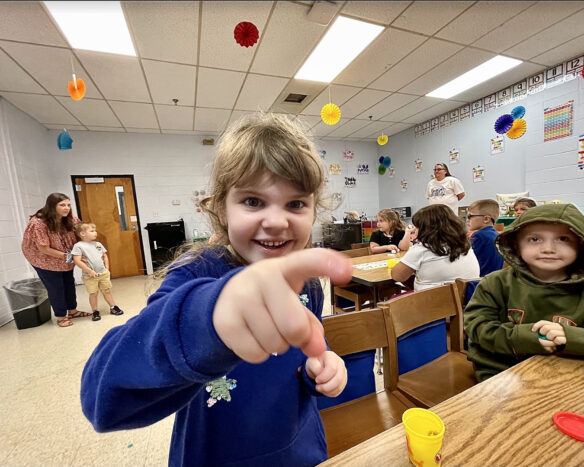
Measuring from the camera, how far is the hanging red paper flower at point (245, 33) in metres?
1.99

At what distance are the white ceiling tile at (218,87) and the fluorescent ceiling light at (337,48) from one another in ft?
2.46

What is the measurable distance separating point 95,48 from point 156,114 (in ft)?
5.67

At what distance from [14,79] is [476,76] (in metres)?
5.35

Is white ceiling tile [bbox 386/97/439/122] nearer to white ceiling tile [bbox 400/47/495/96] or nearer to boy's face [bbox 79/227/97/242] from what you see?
white ceiling tile [bbox 400/47/495/96]

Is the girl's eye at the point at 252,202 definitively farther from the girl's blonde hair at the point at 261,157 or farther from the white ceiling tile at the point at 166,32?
the white ceiling tile at the point at 166,32

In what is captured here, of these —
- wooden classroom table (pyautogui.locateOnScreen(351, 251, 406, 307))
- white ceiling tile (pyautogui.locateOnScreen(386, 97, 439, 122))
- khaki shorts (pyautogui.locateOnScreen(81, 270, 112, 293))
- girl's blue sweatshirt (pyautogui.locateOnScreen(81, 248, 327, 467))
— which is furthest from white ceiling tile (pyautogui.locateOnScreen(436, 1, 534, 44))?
khaki shorts (pyautogui.locateOnScreen(81, 270, 112, 293))

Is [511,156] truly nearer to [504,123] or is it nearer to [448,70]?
[504,123]

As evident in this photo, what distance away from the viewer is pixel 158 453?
143 centimetres

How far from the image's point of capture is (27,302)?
2994 mm

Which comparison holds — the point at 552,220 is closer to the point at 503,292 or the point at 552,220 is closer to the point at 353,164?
the point at 503,292

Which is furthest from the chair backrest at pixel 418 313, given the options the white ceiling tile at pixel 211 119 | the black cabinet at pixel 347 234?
the black cabinet at pixel 347 234

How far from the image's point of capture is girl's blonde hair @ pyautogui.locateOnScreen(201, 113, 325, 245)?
634 mm

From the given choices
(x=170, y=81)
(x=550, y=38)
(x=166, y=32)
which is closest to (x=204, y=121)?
(x=170, y=81)

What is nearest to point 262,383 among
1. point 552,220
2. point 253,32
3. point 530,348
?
point 530,348
